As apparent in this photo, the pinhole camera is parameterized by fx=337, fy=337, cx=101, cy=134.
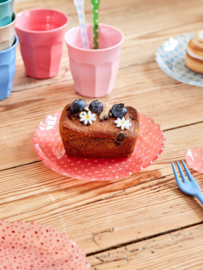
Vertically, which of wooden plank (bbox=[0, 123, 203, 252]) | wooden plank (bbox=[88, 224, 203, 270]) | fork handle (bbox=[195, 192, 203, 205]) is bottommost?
wooden plank (bbox=[0, 123, 203, 252])

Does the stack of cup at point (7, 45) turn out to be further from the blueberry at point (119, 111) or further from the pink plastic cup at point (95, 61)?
the blueberry at point (119, 111)

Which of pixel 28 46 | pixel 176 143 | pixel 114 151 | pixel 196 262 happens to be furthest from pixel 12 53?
pixel 196 262

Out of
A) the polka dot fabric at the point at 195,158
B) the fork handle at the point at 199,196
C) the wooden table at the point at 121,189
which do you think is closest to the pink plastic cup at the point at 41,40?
the wooden table at the point at 121,189

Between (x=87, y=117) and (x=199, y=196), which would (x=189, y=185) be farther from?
(x=87, y=117)

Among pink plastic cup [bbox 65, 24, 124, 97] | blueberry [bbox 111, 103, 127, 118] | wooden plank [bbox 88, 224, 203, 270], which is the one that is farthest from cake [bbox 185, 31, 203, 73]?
wooden plank [bbox 88, 224, 203, 270]

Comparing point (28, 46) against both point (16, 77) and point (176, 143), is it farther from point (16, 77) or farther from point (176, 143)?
point (176, 143)

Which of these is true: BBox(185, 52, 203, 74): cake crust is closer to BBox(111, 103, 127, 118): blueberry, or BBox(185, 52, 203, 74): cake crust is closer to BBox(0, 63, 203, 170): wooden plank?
BBox(0, 63, 203, 170): wooden plank
